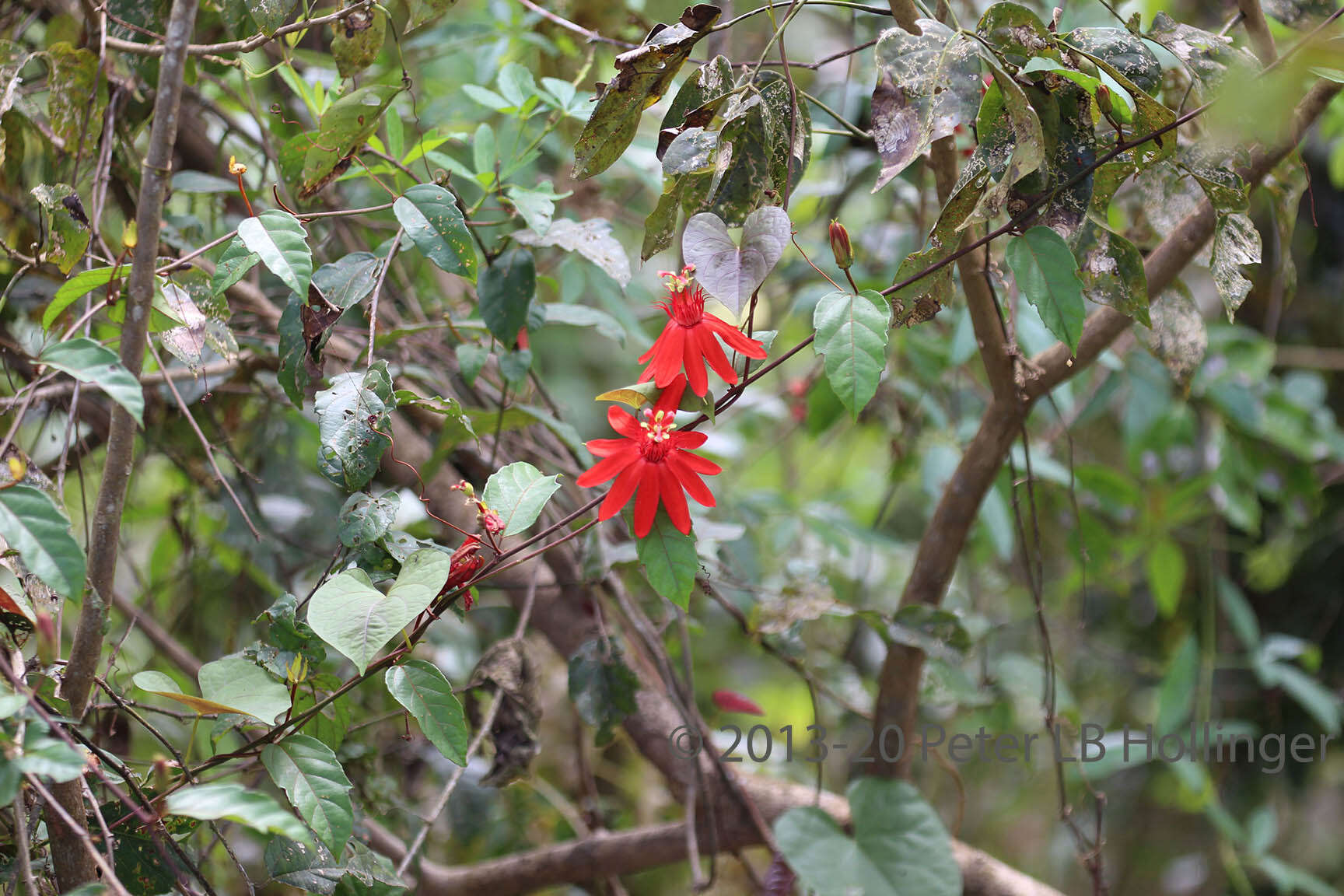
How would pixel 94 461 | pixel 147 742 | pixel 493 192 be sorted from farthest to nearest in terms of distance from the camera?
1. pixel 147 742
2. pixel 94 461
3. pixel 493 192

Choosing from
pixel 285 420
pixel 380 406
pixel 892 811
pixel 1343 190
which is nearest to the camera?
pixel 380 406

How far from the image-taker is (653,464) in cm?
63

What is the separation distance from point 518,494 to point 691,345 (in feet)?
0.51

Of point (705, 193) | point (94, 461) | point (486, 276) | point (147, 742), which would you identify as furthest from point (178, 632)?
point (705, 193)

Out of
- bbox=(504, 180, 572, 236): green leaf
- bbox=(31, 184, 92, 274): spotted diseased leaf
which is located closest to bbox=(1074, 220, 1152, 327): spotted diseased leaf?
bbox=(504, 180, 572, 236): green leaf

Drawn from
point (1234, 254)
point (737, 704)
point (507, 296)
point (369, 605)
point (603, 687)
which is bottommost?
point (737, 704)

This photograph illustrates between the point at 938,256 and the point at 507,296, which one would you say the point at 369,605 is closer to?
the point at 507,296

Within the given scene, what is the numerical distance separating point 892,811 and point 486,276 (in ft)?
2.24

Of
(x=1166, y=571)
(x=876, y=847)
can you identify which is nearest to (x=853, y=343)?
(x=876, y=847)

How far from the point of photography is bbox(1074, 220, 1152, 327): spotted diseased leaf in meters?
0.67

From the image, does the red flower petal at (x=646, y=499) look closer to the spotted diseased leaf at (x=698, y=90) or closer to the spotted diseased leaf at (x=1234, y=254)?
the spotted diseased leaf at (x=698, y=90)

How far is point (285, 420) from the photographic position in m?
1.21

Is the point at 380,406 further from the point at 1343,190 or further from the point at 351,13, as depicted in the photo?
the point at 1343,190

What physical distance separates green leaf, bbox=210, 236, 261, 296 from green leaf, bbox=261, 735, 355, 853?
0.31 metres
